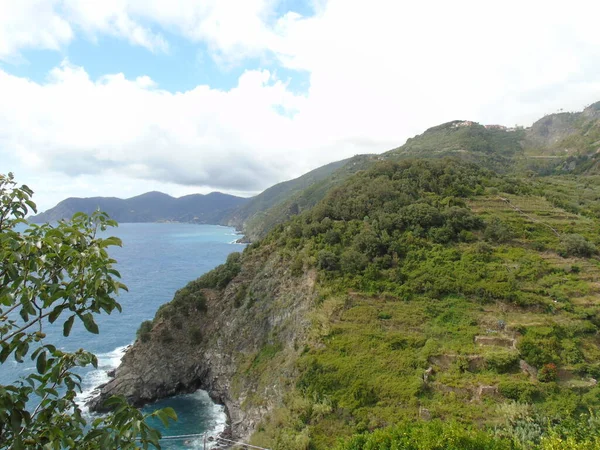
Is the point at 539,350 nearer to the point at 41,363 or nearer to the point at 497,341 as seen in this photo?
the point at 497,341

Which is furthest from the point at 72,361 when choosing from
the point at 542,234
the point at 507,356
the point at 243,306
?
the point at 542,234

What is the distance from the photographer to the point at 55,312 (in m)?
3.55

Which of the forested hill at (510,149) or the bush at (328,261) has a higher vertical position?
the forested hill at (510,149)

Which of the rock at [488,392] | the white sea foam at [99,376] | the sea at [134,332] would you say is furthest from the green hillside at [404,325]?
the white sea foam at [99,376]

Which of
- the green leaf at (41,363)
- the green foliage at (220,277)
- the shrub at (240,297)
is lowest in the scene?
the shrub at (240,297)

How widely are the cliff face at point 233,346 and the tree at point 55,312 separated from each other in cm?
2544

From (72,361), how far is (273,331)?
31189 millimetres

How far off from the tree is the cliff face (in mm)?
25440

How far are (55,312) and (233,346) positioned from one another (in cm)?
3494

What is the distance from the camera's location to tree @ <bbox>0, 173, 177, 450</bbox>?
321 cm

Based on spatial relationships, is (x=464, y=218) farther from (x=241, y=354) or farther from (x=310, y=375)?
(x=241, y=354)

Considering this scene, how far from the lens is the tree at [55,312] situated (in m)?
3.21

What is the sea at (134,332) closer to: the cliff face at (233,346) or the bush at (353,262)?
the cliff face at (233,346)

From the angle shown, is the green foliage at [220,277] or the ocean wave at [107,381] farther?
the green foliage at [220,277]
